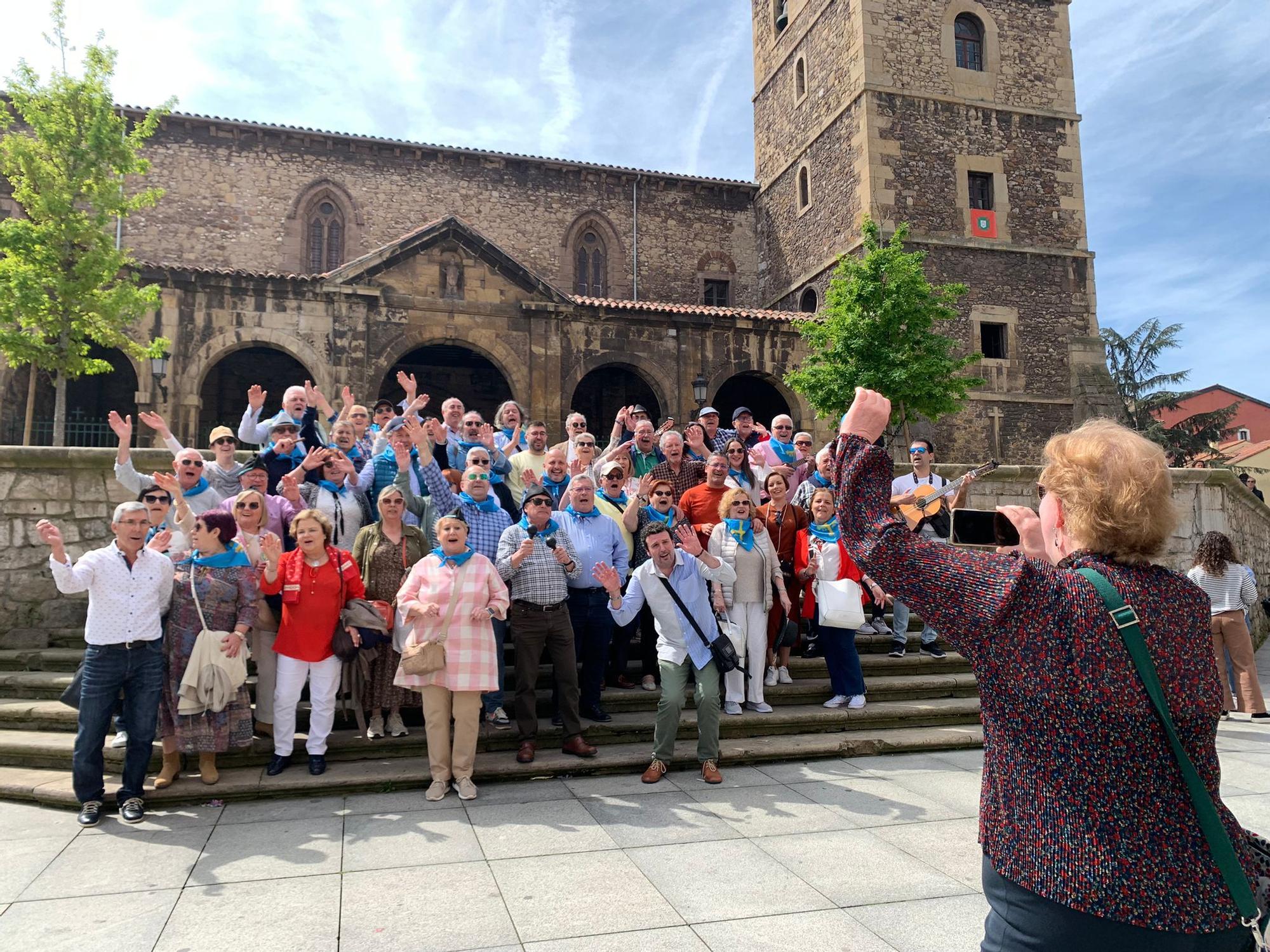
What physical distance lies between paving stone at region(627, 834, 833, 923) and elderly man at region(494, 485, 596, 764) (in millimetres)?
1617

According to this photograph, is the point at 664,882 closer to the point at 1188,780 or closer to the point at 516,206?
the point at 1188,780

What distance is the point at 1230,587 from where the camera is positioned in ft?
25.8

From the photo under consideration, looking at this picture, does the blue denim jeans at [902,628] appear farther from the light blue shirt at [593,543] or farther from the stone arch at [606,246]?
the stone arch at [606,246]

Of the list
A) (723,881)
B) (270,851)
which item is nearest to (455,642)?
(270,851)

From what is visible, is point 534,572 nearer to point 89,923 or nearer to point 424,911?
point 424,911

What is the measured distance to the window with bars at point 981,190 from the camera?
22.1 m

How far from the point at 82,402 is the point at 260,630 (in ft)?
54.2

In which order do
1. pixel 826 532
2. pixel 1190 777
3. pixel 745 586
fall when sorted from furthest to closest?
1. pixel 826 532
2. pixel 745 586
3. pixel 1190 777

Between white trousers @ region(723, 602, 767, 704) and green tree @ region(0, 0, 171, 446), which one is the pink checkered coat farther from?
green tree @ region(0, 0, 171, 446)

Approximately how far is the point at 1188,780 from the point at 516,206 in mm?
24099

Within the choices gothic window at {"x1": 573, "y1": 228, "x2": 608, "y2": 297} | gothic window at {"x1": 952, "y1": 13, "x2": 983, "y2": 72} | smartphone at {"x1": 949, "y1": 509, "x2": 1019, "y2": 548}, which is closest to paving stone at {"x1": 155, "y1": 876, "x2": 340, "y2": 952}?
smartphone at {"x1": 949, "y1": 509, "x2": 1019, "y2": 548}

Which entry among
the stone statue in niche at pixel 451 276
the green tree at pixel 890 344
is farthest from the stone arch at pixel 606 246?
the green tree at pixel 890 344

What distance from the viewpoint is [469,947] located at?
10.7 ft

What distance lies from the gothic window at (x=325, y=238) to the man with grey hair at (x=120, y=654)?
62.7 ft
